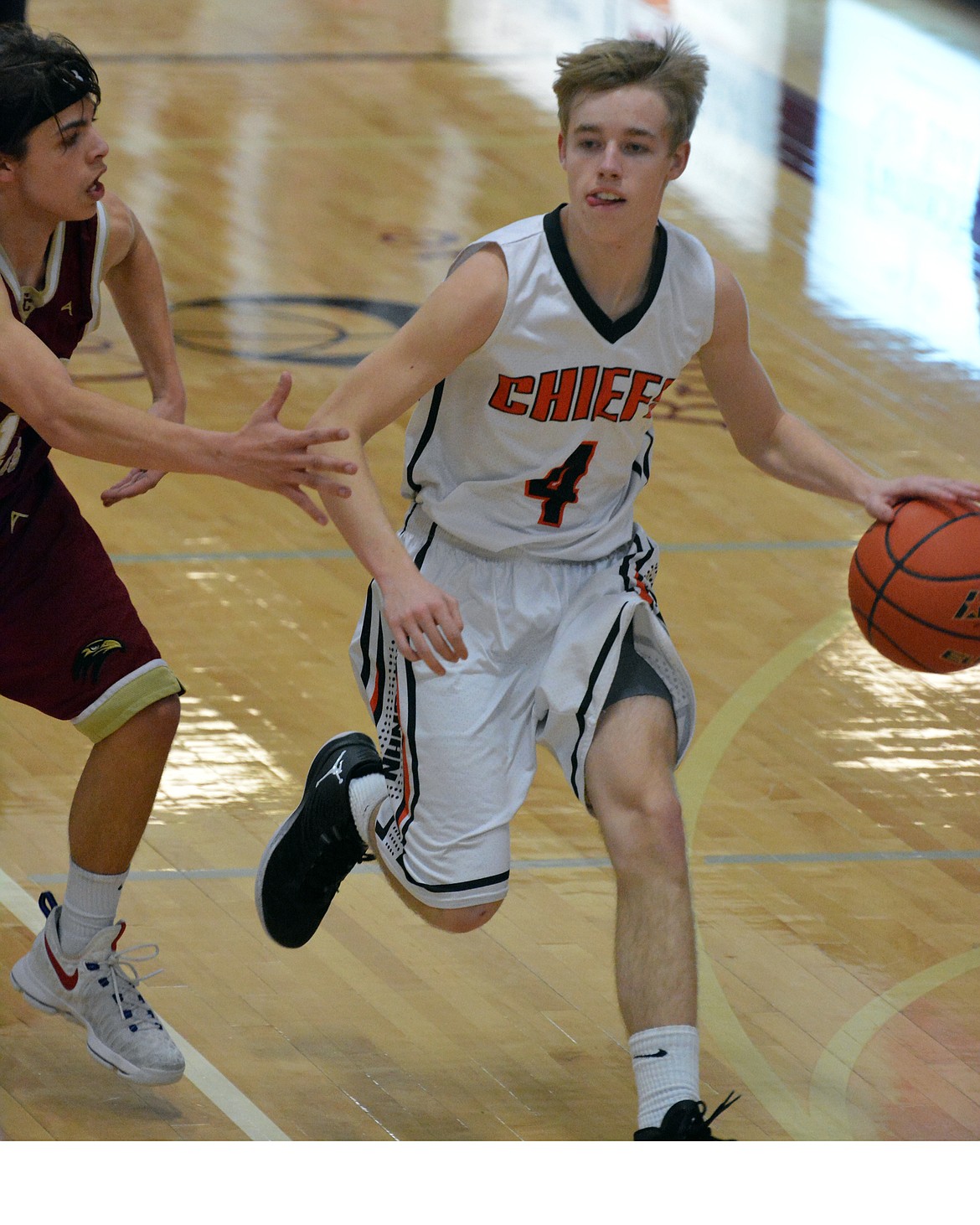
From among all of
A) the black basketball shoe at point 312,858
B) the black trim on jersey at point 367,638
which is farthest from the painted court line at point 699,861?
the black trim on jersey at point 367,638

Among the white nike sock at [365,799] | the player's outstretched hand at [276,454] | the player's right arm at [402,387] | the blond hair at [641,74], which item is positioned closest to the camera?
the player's outstretched hand at [276,454]

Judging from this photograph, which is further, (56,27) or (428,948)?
(56,27)

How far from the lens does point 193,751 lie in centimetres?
549

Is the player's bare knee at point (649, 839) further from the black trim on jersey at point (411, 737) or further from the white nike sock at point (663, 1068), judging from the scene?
the black trim on jersey at point (411, 737)

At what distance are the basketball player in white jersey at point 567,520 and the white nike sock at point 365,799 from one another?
78mm

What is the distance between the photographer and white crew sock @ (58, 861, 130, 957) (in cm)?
410

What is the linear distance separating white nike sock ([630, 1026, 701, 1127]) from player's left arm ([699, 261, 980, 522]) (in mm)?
1106

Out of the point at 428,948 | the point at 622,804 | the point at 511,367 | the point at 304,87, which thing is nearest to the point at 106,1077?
the point at 428,948

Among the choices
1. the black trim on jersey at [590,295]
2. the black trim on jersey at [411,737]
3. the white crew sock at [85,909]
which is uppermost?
the black trim on jersey at [590,295]

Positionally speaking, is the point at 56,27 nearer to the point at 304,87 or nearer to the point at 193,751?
the point at 304,87

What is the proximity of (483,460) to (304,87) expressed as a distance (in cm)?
890

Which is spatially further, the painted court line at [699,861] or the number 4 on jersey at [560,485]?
the painted court line at [699,861]

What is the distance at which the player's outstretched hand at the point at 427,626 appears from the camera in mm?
3572

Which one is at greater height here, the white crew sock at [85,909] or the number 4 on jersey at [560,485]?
the number 4 on jersey at [560,485]
